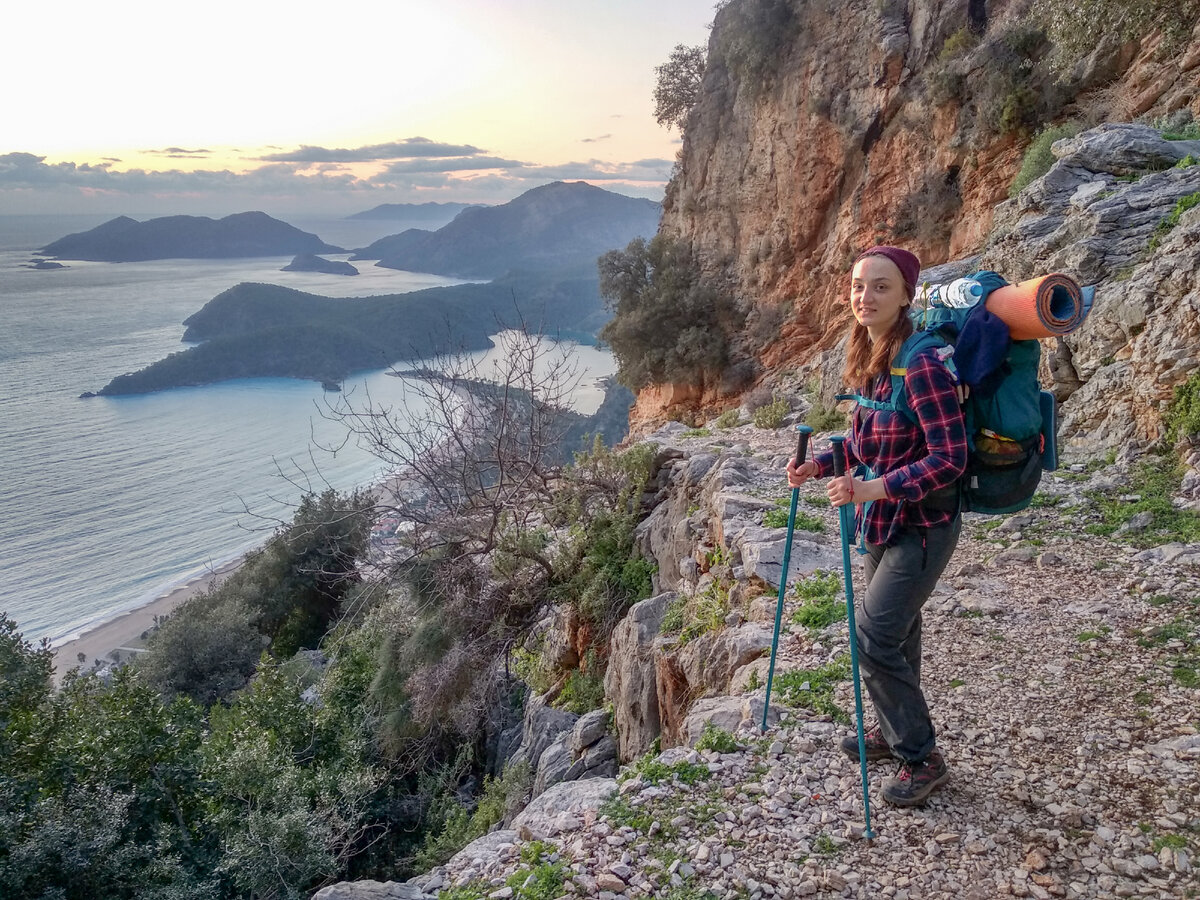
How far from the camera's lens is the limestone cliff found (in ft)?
37.0

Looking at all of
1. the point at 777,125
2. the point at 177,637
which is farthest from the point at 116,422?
the point at 777,125

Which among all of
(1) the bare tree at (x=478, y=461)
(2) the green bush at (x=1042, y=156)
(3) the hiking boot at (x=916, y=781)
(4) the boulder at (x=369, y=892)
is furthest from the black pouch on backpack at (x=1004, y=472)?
(2) the green bush at (x=1042, y=156)

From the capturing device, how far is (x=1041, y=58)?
11531mm

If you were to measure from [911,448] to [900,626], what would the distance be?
2.25 feet

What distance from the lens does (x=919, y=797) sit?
2.65 m

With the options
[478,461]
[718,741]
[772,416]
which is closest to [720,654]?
[718,741]

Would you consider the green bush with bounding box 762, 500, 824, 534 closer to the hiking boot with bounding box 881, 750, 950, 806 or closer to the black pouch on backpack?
the hiking boot with bounding box 881, 750, 950, 806

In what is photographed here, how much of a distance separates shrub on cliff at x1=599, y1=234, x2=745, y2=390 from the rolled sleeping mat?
16.3 metres

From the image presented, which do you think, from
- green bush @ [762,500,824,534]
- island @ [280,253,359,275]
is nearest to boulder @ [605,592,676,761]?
green bush @ [762,500,824,534]

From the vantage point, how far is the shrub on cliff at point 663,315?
18.6 metres

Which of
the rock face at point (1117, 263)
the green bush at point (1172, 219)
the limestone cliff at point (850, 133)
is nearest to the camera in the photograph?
the rock face at point (1117, 263)

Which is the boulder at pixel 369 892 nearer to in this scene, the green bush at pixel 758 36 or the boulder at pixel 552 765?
the boulder at pixel 552 765

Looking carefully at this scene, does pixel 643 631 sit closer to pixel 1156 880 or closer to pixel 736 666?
pixel 736 666

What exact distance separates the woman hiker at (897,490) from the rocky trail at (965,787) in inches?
11.8
